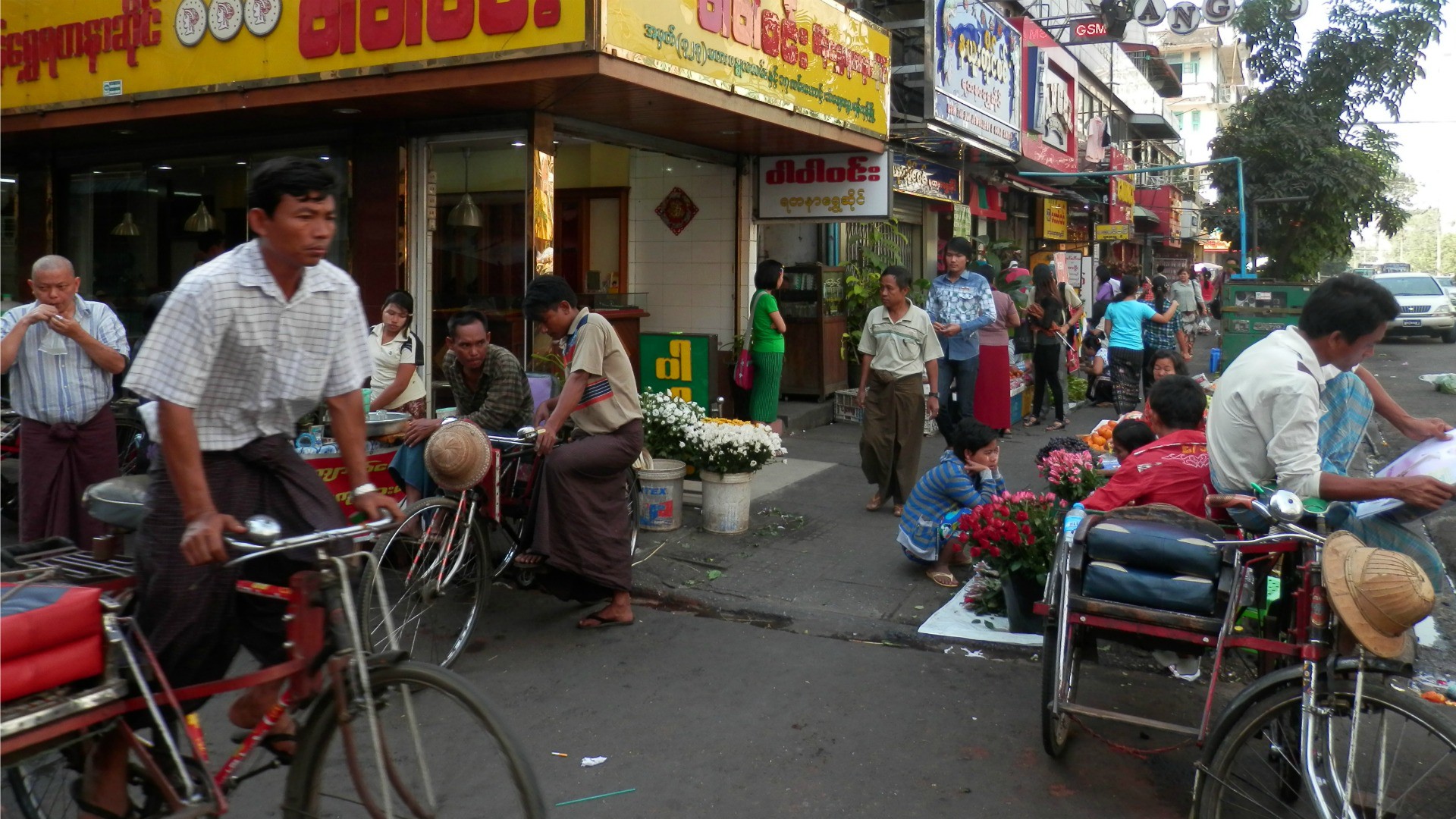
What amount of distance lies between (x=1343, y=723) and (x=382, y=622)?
3.76 m

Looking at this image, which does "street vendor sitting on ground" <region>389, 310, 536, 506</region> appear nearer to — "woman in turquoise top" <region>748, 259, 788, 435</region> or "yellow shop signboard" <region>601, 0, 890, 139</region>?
"yellow shop signboard" <region>601, 0, 890, 139</region>

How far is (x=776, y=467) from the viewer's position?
991cm

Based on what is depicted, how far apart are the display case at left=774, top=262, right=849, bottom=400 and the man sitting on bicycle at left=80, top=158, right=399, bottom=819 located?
30.8 ft

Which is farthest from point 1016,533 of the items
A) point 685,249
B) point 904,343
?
point 685,249

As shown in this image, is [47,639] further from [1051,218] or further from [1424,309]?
[1424,309]

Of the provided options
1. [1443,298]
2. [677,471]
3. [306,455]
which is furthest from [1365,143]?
[306,455]

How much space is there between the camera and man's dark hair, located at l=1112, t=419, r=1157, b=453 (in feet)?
19.3

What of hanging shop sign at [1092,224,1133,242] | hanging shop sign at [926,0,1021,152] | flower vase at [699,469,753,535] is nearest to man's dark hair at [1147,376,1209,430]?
flower vase at [699,469,753,535]

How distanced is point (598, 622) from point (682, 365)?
4.70m

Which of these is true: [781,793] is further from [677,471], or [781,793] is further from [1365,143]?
[1365,143]

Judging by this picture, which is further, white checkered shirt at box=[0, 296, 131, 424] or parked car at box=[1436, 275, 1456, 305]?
parked car at box=[1436, 275, 1456, 305]

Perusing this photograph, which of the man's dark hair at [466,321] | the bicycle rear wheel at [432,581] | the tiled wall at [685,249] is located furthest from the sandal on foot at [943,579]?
the tiled wall at [685,249]

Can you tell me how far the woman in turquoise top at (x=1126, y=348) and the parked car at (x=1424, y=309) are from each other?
18.4 m

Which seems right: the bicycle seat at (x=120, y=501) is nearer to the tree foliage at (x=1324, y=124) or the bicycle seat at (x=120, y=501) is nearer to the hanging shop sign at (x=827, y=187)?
the hanging shop sign at (x=827, y=187)
